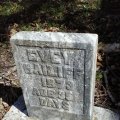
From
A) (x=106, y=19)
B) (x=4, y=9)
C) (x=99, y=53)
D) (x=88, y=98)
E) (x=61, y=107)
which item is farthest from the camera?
(x=4, y=9)

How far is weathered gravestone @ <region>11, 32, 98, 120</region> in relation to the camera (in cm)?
250

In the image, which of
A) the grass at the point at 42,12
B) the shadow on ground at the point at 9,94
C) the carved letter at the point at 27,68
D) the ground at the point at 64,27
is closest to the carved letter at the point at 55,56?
the carved letter at the point at 27,68

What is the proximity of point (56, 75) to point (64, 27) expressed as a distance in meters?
2.57

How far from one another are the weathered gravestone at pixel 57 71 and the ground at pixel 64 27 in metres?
0.69

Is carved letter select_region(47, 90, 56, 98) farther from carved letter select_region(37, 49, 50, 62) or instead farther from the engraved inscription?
carved letter select_region(37, 49, 50, 62)

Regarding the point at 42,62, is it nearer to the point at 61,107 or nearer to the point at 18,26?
the point at 61,107

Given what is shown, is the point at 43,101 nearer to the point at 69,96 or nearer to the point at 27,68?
the point at 69,96

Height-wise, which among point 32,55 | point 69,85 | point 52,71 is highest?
point 32,55

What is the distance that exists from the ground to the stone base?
24cm

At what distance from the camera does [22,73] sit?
286cm

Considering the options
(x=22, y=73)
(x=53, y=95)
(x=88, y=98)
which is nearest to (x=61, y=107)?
(x=53, y=95)

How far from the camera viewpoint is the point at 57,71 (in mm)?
2705

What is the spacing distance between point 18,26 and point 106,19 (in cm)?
159

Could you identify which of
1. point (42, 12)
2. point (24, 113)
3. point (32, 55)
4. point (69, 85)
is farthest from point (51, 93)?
point (42, 12)
